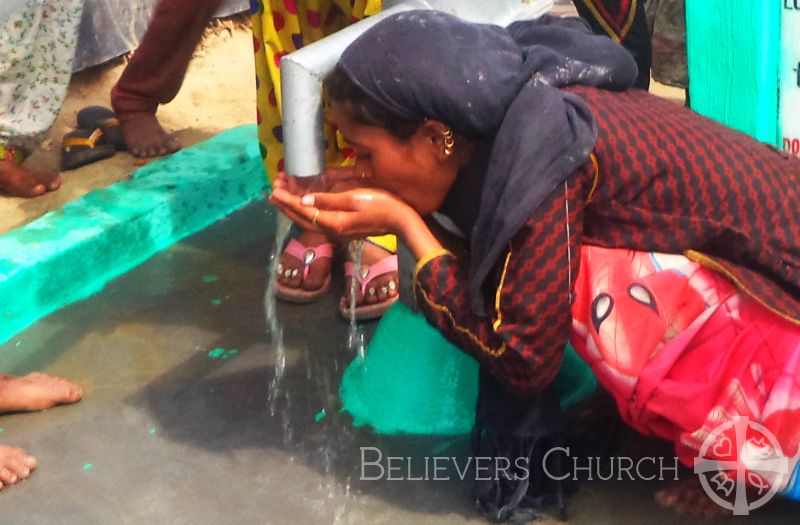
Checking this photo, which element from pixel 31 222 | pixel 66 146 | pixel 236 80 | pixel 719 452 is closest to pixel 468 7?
pixel 719 452

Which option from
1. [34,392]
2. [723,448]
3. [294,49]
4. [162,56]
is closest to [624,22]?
[294,49]

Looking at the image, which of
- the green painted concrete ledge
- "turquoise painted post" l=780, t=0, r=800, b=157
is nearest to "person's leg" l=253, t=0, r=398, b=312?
the green painted concrete ledge

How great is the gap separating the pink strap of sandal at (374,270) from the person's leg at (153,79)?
3.79 feet

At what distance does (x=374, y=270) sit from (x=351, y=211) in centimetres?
86

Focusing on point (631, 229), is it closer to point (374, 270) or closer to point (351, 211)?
point (351, 211)

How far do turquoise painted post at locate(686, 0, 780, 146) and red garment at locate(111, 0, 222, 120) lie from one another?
1.59m

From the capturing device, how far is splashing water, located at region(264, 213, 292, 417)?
7.45 feet

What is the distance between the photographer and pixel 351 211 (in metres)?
1.75

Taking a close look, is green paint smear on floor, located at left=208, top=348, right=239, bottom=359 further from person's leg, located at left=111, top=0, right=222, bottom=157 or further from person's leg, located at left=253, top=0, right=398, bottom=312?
person's leg, located at left=111, top=0, right=222, bottom=157

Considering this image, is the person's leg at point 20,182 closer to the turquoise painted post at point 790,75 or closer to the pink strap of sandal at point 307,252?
the pink strap of sandal at point 307,252

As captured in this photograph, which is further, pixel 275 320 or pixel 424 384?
pixel 275 320

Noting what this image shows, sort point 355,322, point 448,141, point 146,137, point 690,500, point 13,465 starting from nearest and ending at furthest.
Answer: point 448,141 → point 690,500 → point 13,465 → point 355,322 → point 146,137

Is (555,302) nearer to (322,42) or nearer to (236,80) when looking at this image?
(322,42)

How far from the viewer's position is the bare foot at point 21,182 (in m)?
3.17
